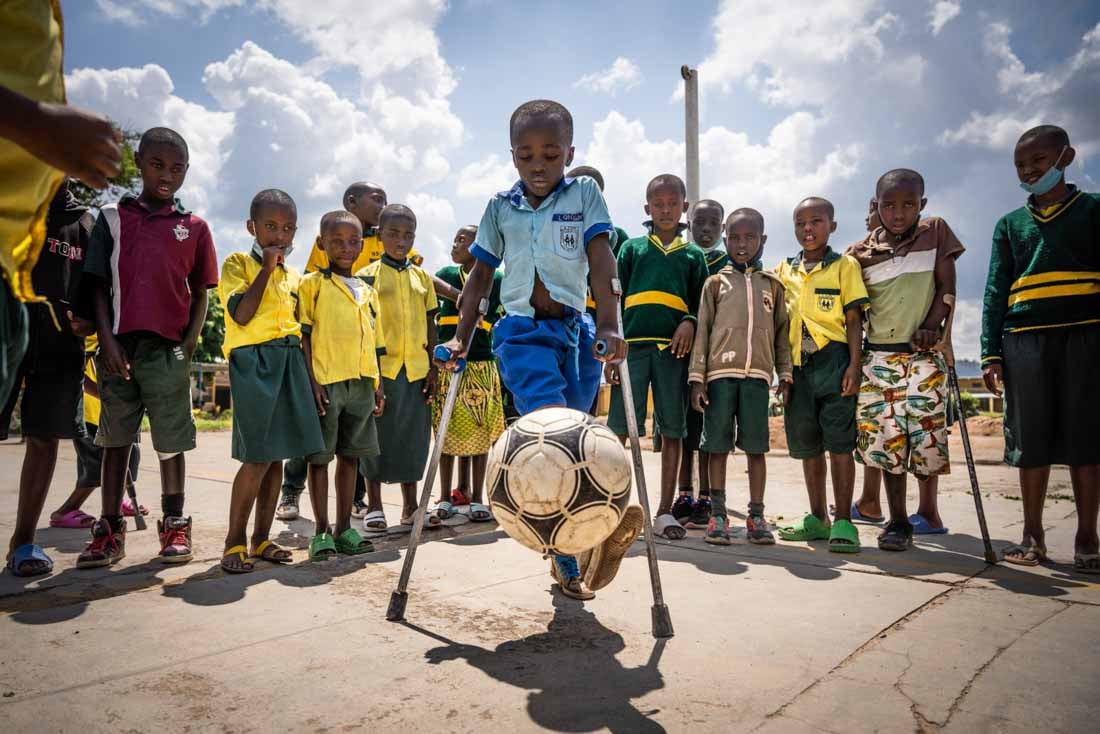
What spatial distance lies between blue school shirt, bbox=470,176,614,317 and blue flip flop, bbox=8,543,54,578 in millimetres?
2567

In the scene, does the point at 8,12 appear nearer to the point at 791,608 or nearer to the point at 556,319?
the point at 556,319

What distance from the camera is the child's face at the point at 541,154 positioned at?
299 centimetres

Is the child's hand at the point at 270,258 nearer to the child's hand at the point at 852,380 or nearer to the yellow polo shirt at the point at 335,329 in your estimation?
the yellow polo shirt at the point at 335,329

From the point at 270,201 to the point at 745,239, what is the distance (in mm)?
2945

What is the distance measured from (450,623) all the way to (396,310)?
2.60 m

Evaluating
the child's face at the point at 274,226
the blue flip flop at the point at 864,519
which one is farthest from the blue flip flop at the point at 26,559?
the blue flip flop at the point at 864,519

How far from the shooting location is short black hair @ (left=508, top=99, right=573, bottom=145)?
2.97 m

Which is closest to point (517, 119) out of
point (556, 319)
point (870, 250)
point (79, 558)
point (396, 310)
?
point (556, 319)

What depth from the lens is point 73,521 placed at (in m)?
4.57

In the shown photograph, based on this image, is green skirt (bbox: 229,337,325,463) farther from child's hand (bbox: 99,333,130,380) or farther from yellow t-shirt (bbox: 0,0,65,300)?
yellow t-shirt (bbox: 0,0,65,300)

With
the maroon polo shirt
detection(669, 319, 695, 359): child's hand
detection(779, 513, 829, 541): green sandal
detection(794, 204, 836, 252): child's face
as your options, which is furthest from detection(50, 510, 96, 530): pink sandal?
detection(794, 204, 836, 252): child's face

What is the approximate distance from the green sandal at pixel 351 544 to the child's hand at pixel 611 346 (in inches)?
77.2

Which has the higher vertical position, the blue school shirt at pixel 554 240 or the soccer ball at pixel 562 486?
the blue school shirt at pixel 554 240

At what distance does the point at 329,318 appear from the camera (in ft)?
13.3
